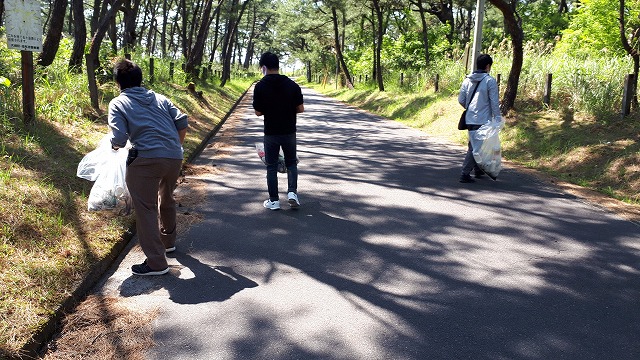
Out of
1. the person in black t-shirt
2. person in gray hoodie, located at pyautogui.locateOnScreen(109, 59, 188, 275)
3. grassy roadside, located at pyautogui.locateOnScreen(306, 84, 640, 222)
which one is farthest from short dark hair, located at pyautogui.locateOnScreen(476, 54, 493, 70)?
person in gray hoodie, located at pyautogui.locateOnScreen(109, 59, 188, 275)

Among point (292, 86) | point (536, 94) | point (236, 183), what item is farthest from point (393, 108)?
point (292, 86)

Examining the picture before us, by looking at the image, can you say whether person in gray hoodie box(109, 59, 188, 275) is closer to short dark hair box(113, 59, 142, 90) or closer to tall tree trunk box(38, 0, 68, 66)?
short dark hair box(113, 59, 142, 90)

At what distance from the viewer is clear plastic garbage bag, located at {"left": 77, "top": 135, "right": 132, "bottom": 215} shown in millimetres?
4707

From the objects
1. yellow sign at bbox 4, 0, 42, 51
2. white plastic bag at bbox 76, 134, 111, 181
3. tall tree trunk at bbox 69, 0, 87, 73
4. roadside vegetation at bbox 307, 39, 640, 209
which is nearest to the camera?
white plastic bag at bbox 76, 134, 111, 181

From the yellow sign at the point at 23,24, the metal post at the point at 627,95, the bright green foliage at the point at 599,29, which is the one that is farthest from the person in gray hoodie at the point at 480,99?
the bright green foliage at the point at 599,29

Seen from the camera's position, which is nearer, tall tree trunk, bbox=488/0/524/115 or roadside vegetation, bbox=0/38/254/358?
roadside vegetation, bbox=0/38/254/358

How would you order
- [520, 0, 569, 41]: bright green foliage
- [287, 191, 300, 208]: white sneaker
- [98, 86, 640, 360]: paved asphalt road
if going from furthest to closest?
[520, 0, 569, 41]: bright green foliage < [287, 191, 300, 208]: white sneaker < [98, 86, 640, 360]: paved asphalt road

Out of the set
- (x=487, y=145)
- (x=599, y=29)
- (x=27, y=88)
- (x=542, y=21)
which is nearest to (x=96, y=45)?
(x=27, y=88)

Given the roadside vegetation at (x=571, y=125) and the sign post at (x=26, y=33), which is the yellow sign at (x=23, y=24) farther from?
the roadside vegetation at (x=571, y=125)

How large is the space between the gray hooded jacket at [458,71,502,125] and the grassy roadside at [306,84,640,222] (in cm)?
197

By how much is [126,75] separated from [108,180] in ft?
3.33

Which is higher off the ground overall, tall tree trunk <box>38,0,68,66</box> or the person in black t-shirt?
tall tree trunk <box>38,0,68,66</box>

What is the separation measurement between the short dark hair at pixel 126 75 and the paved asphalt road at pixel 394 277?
1.62 m

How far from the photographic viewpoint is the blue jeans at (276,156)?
6.32 m
